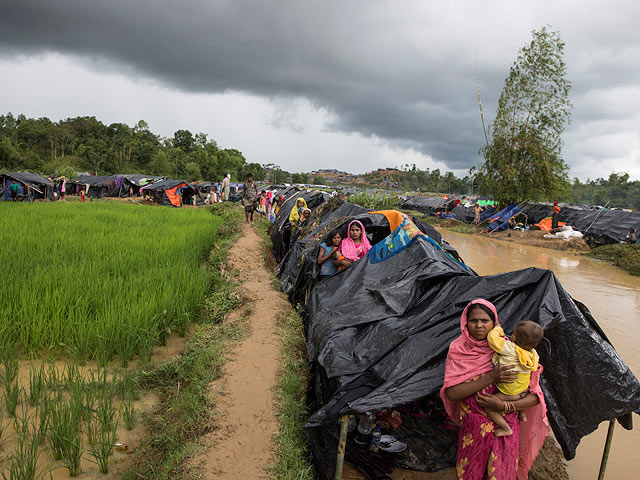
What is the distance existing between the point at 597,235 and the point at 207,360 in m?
18.9

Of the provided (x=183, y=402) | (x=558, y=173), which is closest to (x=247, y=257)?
(x=183, y=402)

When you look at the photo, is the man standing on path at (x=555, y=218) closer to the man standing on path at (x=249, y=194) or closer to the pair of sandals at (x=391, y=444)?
the man standing on path at (x=249, y=194)

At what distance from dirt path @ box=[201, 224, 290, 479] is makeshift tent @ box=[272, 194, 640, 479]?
0.38 m

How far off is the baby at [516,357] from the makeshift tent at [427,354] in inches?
10.3

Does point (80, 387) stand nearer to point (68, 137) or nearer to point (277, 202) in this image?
point (277, 202)

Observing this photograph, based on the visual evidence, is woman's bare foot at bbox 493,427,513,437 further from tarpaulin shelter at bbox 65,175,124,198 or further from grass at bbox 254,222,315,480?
tarpaulin shelter at bbox 65,175,124,198

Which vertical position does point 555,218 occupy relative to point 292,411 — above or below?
above

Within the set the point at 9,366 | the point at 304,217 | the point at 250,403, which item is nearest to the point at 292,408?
→ the point at 250,403

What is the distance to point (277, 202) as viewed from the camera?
14.1 metres

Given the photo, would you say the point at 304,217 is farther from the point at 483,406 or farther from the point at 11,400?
the point at 483,406

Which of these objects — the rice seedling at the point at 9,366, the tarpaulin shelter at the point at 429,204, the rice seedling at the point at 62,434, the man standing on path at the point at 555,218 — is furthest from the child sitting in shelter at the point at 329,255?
the tarpaulin shelter at the point at 429,204

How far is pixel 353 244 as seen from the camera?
4.84 meters

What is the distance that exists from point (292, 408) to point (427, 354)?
3.90ft

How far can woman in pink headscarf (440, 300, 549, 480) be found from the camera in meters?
1.97
